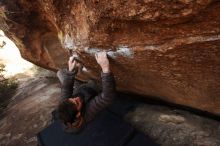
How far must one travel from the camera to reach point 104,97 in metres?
3.71

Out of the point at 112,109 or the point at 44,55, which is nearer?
the point at 112,109

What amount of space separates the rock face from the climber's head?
77 cm

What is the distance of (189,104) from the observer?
3965 millimetres

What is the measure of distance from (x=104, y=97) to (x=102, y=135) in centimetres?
96

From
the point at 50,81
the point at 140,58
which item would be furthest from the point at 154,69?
the point at 50,81

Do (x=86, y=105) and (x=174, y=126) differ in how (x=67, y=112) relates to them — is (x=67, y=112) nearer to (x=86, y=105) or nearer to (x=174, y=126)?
(x=86, y=105)

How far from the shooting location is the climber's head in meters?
3.36

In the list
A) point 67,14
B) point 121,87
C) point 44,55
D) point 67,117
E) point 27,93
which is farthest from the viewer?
point 27,93

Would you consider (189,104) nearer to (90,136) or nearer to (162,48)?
(162,48)

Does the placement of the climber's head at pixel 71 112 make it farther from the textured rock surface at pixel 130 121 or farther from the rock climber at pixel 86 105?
the textured rock surface at pixel 130 121

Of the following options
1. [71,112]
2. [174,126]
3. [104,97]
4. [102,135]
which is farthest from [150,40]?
[102,135]

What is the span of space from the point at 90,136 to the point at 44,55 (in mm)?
2532

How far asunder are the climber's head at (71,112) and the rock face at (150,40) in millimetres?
765

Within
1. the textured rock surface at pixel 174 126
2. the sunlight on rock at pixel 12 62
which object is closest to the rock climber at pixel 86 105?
the textured rock surface at pixel 174 126
